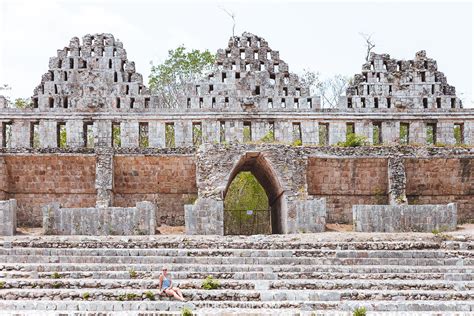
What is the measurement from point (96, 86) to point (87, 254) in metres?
15.6

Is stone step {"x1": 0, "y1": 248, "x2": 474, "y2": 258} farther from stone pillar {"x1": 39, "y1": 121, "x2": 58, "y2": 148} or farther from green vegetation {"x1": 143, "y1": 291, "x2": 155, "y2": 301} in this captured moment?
stone pillar {"x1": 39, "y1": 121, "x2": 58, "y2": 148}

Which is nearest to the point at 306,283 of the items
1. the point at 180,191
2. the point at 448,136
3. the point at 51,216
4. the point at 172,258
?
the point at 172,258

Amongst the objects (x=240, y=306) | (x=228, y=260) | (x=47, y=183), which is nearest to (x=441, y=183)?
(x=228, y=260)

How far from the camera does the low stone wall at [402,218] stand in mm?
26688

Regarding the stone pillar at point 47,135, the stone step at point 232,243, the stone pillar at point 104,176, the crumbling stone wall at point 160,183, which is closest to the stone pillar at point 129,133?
the crumbling stone wall at point 160,183

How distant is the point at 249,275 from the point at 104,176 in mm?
12969

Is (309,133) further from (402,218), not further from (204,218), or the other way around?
(204,218)

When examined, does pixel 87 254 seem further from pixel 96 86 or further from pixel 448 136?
pixel 448 136

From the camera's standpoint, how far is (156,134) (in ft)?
117

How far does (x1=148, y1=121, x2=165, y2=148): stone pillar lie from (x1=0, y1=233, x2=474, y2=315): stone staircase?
11292 mm

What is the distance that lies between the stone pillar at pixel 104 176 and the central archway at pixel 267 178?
5.08 metres

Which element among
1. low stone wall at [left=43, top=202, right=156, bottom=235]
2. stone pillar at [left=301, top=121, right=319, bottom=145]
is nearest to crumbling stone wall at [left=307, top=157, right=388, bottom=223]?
stone pillar at [left=301, top=121, right=319, bottom=145]

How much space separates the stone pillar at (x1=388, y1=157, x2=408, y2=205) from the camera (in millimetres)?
30406

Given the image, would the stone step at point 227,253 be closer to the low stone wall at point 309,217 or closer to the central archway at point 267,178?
the low stone wall at point 309,217
